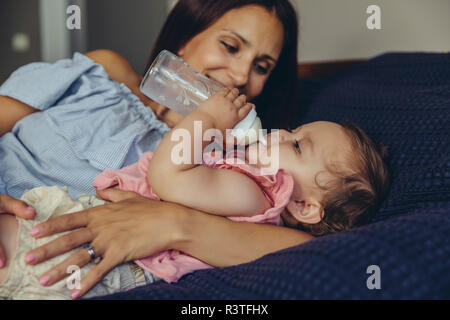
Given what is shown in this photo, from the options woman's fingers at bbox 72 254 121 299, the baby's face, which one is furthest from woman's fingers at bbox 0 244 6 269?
the baby's face

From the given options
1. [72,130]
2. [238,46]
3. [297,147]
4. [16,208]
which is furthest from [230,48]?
[16,208]

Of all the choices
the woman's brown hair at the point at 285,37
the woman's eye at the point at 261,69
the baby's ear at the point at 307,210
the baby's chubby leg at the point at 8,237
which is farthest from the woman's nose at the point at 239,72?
the baby's chubby leg at the point at 8,237

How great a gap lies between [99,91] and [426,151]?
93 cm

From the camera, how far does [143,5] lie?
95.0 inches

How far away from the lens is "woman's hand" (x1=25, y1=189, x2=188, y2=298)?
681mm

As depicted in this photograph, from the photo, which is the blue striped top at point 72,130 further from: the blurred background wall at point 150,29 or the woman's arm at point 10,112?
the blurred background wall at point 150,29

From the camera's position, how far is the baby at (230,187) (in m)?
0.73

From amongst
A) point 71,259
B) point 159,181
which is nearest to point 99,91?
point 159,181

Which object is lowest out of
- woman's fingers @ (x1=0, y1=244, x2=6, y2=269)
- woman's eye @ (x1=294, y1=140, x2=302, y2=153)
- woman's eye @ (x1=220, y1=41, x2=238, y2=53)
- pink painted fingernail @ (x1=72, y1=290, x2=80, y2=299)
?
pink painted fingernail @ (x1=72, y1=290, x2=80, y2=299)

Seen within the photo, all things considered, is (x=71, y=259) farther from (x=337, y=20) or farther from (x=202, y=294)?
(x=337, y=20)

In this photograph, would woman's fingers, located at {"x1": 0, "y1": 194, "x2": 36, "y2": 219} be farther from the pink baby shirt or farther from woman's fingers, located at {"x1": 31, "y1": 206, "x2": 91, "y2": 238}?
the pink baby shirt

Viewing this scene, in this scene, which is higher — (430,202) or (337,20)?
(337,20)

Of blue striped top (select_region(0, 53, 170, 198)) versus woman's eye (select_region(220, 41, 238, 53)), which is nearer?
blue striped top (select_region(0, 53, 170, 198))

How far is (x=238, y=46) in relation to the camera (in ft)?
3.85
